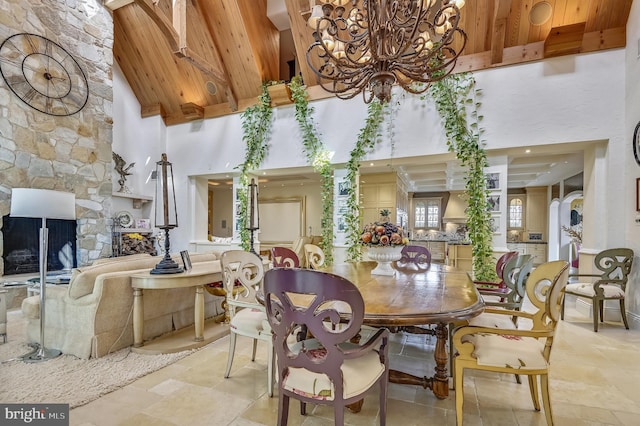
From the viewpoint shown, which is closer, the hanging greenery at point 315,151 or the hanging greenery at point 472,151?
the hanging greenery at point 472,151

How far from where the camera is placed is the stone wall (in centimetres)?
411

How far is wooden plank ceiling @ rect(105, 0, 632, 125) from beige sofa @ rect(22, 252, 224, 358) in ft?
13.1

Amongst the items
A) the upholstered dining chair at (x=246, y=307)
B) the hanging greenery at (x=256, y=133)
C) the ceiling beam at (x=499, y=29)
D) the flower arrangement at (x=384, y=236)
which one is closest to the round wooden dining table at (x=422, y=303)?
the flower arrangement at (x=384, y=236)

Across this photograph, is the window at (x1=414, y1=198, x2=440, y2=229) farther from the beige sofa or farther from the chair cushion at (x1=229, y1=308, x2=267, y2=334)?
the chair cushion at (x1=229, y1=308, x2=267, y2=334)

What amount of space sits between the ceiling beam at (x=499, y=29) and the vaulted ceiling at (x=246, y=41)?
0.01 m

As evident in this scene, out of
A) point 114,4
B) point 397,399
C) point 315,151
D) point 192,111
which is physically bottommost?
point 397,399

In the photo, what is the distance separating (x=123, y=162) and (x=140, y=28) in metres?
2.58

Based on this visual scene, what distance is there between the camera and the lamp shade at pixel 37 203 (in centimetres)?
250

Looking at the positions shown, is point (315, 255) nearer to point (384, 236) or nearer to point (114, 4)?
point (384, 236)

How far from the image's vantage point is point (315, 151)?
554 centimetres

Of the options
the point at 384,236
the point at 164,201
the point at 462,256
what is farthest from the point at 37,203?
the point at 462,256

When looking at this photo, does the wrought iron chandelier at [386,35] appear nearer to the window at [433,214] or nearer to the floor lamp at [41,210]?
the floor lamp at [41,210]

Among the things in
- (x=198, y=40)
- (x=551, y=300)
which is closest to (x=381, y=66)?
(x=551, y=300)
